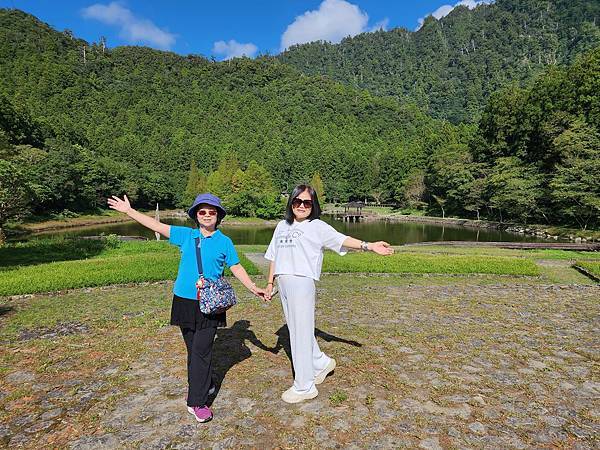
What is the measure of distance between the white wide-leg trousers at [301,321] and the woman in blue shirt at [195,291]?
26.7 inches

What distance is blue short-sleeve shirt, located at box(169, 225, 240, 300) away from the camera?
3.86m

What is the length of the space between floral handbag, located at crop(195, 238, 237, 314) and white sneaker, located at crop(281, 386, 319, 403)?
122 centimetres

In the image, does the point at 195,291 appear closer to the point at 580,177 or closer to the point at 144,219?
the point at 144,219

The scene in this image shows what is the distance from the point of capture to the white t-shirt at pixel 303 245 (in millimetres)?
4121

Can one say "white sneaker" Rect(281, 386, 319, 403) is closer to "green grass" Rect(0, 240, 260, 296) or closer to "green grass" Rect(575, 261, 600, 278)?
"green grass" Rect(0, 240, 260, 296)

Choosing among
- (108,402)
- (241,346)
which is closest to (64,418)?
(108,402)

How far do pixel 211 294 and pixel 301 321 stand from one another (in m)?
1.01

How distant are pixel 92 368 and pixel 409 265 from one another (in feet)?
36.8

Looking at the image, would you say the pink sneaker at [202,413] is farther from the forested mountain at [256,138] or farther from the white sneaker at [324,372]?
the forested mountain at [256,138]

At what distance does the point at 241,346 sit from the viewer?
6.05 m

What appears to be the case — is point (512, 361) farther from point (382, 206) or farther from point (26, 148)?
point (382, 206)

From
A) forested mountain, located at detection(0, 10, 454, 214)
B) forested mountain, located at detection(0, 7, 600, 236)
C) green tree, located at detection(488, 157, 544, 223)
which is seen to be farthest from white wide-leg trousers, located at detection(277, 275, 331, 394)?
forested mountain, located at detection(0, 10, 454, 214)

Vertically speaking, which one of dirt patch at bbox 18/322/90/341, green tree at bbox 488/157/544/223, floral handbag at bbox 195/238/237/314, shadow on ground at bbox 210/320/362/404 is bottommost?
dirt patch at bbox 18/322/90/341

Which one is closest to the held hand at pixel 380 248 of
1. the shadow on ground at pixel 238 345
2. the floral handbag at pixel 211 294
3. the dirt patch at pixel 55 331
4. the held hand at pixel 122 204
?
the floral handbag at pixel 211 294
